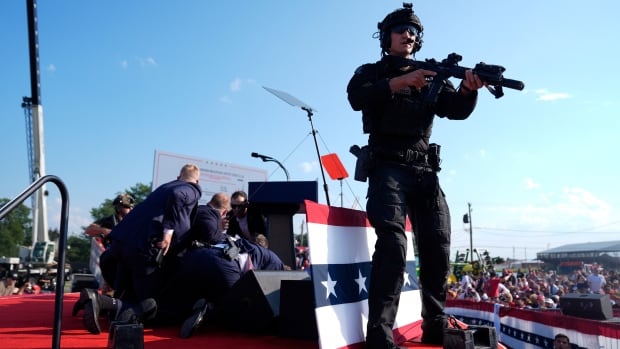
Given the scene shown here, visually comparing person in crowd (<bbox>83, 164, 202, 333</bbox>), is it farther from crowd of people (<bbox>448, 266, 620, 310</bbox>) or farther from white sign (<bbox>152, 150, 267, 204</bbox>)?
crowd of people (<bbox>448, 266, 620, 310</bbox>)

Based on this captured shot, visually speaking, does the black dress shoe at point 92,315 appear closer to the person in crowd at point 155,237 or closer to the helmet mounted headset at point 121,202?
the person in crowd at point 155,237

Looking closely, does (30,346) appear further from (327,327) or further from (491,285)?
(491,285)

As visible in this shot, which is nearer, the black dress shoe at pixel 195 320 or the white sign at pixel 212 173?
the black dress shoe at pixel 195 320

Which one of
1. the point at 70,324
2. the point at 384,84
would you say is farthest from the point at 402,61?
the point at 70,324

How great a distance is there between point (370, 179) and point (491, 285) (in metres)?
17.1

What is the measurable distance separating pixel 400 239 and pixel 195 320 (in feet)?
4.98

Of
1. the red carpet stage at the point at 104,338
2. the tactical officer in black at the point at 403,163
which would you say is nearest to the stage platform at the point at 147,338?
the red carpet stage at the point at 104,338

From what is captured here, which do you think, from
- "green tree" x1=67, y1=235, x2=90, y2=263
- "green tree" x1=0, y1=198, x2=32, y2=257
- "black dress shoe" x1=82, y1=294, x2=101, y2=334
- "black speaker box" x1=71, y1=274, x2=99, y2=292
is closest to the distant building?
"black speaker box" x1=71, y1=274, x2=99, y2=292

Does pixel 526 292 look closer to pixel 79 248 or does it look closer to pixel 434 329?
pixel 434 329

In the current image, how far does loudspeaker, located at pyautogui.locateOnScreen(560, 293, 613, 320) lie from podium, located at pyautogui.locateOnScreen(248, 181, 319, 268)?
4.61 meters

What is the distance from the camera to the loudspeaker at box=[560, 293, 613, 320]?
7.40 meters

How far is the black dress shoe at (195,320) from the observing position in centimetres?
325

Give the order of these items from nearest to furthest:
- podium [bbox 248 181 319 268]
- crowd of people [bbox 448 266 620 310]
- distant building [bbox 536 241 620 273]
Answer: podium [bbox 248 181 319 268] < crowd of people [bbox 448 266 620 310] < distant building [bbox 536 241 620 273]

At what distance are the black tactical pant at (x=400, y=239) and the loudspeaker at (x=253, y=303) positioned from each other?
104cm
